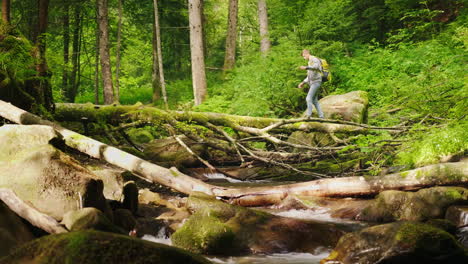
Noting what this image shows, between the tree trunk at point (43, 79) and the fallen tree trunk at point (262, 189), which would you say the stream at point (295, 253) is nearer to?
the fallen tree trunk at point (262, 189)

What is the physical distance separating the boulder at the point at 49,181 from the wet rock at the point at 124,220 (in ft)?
1.30

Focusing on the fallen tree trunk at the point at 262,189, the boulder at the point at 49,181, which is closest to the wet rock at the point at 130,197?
the fallen tree trunk at the point at 262,189

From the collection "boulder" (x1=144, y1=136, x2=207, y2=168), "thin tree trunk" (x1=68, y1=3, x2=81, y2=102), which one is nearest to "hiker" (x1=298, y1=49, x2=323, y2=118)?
"boulder" (x1=144, y1=136, x2=207, y2=168)

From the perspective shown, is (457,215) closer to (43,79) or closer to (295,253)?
(295,253)

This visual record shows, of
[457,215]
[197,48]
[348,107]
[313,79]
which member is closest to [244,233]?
[457,215]

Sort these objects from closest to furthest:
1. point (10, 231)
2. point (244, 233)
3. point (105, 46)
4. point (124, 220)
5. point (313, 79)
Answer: point (10, 231)
point (244, 233)
point (124, 220)
point (313, 79)
point (105, 46)

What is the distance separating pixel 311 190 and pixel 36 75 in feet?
22.0

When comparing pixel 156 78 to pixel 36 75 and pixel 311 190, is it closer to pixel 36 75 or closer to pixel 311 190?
pixel 36 75

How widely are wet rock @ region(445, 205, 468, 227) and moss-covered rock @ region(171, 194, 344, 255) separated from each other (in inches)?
63.7

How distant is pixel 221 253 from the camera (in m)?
5.67

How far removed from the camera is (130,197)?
698 cm

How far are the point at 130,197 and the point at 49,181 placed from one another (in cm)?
168

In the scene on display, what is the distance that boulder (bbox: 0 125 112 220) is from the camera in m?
5.39

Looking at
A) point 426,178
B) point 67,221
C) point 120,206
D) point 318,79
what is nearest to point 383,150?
point 426,178
